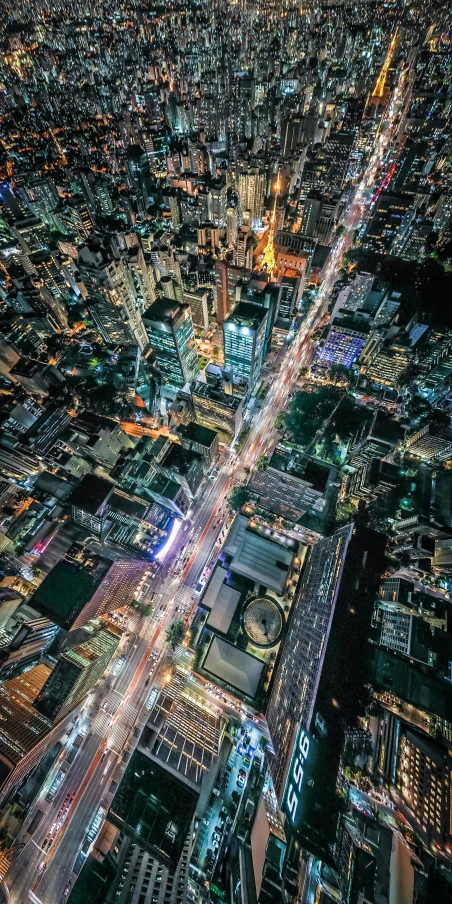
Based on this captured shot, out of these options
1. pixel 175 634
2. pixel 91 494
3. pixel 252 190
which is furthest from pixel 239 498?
pixel 252 190

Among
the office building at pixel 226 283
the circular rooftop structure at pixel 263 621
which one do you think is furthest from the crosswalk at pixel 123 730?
the office building at pixel 226 283

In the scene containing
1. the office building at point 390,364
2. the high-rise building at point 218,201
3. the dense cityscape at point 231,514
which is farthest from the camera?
the high-rise building at point 218,201

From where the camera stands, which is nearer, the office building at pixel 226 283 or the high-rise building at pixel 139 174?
the office building at pixel 226 283

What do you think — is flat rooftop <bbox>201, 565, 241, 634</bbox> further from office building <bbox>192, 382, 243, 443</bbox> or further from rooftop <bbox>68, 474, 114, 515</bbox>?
office building <bbox>192, 382, 243, 443</bbox>

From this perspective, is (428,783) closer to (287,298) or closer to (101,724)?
(101,724)

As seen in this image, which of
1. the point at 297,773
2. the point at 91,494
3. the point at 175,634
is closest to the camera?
the point at 297,773

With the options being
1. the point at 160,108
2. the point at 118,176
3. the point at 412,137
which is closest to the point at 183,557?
the point at 118,176

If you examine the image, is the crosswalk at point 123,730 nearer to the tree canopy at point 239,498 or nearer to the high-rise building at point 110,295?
the tree canopy at point 239,498

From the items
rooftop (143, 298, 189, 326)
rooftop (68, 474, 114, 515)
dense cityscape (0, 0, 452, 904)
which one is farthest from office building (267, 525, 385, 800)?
rooftop (143, 298, 189, 326)
